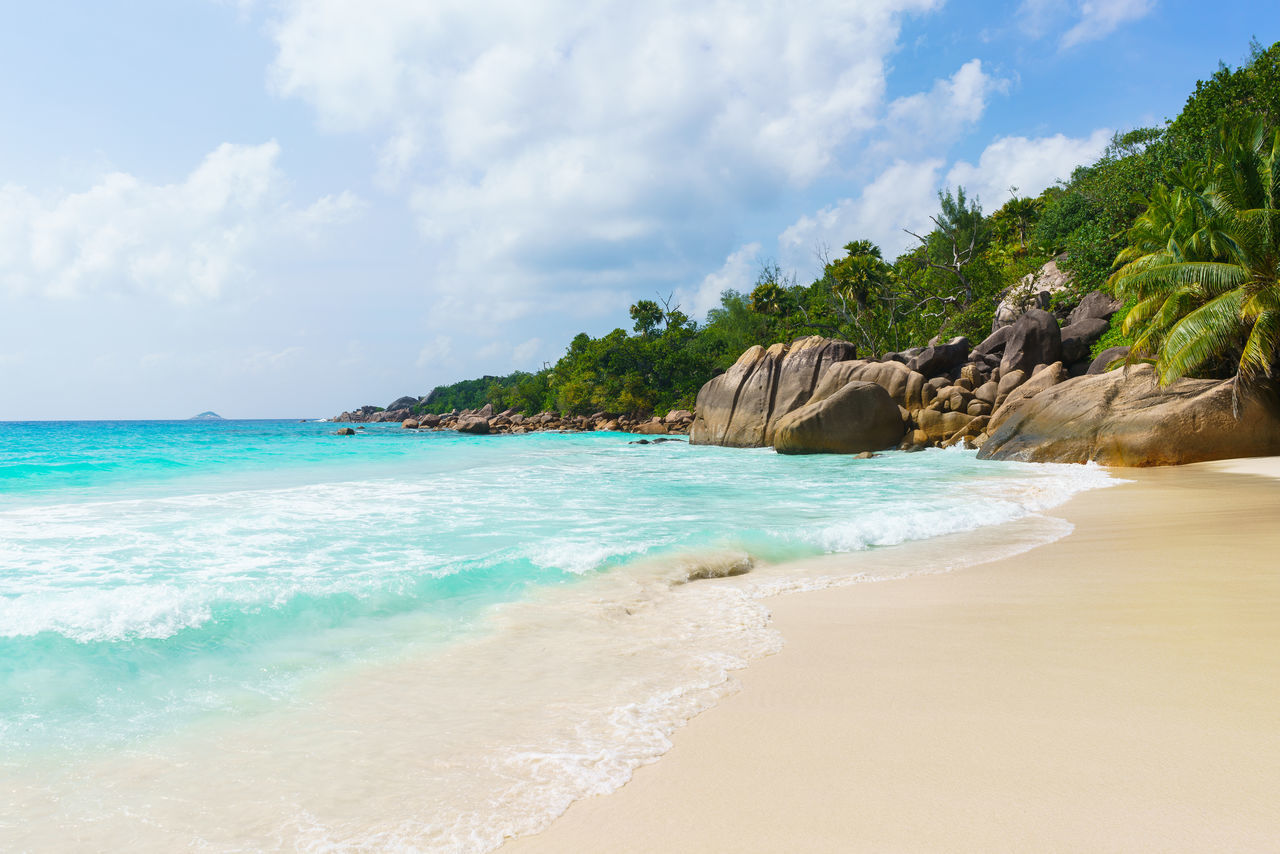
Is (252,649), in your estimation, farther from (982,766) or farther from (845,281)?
(845,281)

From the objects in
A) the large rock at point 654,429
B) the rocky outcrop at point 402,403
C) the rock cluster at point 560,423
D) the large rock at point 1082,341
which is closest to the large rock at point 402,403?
the rocky outcrop at point 402,403

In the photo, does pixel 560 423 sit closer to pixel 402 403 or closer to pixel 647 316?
pixel 647 316

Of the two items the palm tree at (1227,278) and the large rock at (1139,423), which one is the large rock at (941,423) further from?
the palm tree at (1227,278)

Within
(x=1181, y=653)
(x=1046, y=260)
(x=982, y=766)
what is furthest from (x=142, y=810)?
(x=1046, y=260)

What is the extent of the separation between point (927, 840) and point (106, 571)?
7.40m

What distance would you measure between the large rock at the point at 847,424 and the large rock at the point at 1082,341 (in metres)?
8.18

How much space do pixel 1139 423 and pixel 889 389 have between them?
10.9m

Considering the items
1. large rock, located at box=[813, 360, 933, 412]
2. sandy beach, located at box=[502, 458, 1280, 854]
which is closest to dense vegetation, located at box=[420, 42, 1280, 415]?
large rock, located at box=[813, 360, 933, 412]

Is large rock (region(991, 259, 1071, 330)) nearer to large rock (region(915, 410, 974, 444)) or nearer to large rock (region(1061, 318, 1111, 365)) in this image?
large rock (region(1061, 318, 1111, 365))

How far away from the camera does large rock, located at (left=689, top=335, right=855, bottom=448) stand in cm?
2806

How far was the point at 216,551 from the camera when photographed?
729cm

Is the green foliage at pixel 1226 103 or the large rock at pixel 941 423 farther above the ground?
the green foliage at pixel 1226 103

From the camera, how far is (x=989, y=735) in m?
2.60

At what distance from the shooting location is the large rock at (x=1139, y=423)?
14375mm
